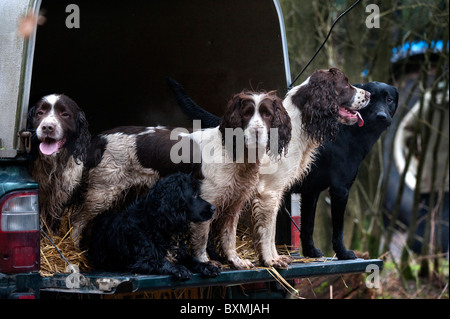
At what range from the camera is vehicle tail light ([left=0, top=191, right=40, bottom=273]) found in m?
4.03

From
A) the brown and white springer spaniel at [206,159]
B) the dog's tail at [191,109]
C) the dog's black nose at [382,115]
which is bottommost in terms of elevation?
the brown and white springer spaniel at [206,159]

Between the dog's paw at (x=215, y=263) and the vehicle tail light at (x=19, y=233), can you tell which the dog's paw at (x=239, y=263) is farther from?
the vehicle tail light at (x=19, y=233)

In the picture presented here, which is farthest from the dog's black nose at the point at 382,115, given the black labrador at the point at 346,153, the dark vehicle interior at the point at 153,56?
the dark vehicle interior at the point at 153,56

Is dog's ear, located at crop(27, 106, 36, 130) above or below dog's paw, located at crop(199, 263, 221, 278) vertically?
above

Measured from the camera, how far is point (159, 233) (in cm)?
450

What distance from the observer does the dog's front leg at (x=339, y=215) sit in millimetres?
5191

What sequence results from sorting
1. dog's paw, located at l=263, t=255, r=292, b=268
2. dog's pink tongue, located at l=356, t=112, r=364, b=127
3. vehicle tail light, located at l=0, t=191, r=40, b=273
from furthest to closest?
dog's pink tongue, located at l=356, t=112, r=364, b=127 < dog's paw, located at l=263, t=255, r=292, b=268 < vehicle tail light, located at l=0, t=191, r=40, b=273

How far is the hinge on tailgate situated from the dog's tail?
1.68 metres

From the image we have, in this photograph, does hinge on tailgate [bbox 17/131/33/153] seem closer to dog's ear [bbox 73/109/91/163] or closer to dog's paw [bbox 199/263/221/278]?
dog's ear [bbox 73/109/91/163]

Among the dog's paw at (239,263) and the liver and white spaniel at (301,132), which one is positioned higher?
the liver and white spaniel at (301,132)

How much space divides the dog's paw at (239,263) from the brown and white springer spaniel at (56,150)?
1.22 m

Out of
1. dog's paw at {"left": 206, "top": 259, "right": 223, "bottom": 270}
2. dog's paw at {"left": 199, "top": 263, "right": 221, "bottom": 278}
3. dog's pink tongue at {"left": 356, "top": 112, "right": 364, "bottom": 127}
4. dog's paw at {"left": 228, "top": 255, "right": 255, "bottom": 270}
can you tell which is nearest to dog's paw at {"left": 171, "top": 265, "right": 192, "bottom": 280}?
dog's paw at {"left": 199, "top": 263, "right": 221, "bottom": 278}
